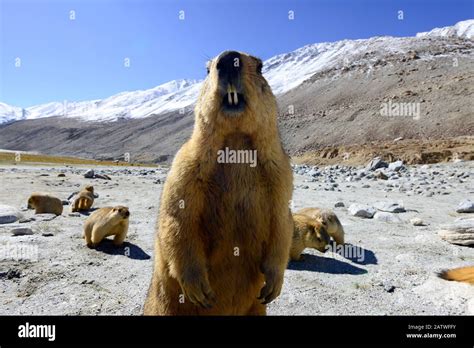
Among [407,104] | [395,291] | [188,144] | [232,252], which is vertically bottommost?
[395,291]

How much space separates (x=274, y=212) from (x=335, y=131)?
6150 centimetres

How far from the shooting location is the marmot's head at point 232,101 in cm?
360

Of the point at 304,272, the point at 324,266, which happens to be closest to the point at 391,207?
the point at 324,266

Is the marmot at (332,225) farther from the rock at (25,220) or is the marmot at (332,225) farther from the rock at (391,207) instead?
the rock at (25,220)

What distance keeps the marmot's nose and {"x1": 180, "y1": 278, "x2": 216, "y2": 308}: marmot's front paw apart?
1811mm

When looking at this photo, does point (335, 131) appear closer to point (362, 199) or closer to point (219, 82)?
point (362, 199)

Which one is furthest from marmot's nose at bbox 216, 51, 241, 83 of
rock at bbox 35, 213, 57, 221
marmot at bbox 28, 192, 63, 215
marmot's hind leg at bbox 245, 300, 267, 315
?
marmot at bbox 28, 192, 63, 215

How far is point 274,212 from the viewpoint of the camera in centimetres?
365

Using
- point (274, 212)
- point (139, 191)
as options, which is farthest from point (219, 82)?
point (139, 191)

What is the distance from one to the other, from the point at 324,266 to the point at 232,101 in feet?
16.1

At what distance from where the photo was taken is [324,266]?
24.7 ft

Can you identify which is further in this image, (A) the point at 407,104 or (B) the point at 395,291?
(A) the point at 407,104

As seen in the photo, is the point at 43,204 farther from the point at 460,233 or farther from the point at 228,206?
the point at 460,233
